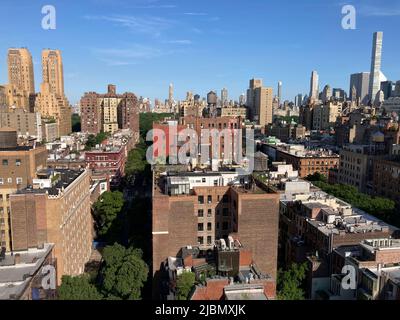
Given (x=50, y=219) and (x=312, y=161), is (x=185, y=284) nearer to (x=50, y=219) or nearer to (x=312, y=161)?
(x=50, y=219)

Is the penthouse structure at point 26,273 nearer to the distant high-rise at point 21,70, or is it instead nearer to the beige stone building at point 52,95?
the distant high-rise at point 21,70

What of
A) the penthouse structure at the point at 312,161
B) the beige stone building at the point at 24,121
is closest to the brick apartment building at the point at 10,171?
the penthouse structure at the point at 312,161

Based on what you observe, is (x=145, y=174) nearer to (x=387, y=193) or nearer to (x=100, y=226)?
(x=100, y=226)

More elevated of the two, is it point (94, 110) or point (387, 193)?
point (94, 110)

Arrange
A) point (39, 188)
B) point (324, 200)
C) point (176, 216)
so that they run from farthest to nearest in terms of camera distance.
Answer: point (324, 200), point (39, 188), point (176, 216)

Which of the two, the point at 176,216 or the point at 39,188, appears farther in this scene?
the point at 39,188
